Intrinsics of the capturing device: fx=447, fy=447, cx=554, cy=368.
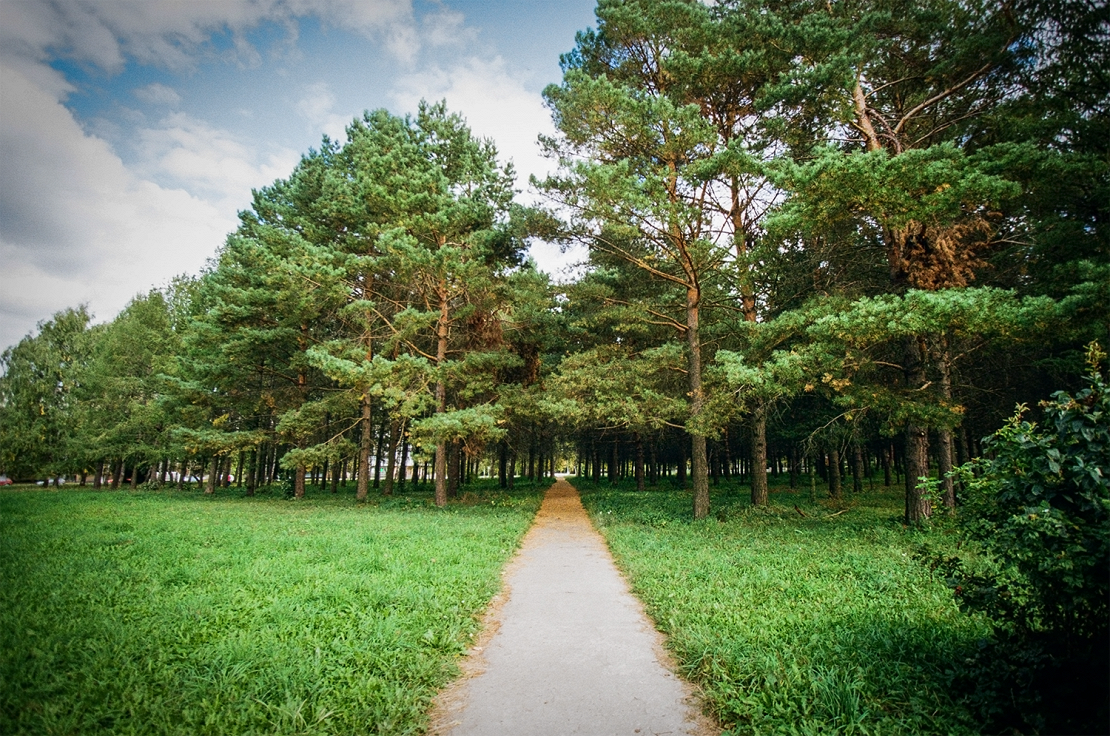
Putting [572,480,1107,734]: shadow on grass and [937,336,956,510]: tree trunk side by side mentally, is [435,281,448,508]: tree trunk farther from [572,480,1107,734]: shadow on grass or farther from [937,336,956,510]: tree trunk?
[937,336,956,510]: tree trunk

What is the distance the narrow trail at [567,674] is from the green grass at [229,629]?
327 mm

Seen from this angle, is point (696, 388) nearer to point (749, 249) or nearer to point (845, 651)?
point (749, 249)

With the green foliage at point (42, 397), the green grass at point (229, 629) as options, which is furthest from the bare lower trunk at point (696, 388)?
the green foliage at point (42, 397)

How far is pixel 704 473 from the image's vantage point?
12977 mm

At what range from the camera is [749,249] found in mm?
13273

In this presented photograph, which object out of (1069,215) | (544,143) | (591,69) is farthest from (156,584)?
(1069,215)

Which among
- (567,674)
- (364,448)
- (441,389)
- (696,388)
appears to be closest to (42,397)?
(364,448)

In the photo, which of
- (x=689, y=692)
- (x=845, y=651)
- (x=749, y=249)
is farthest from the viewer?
(x=749, y=249)

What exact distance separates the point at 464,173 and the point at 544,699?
60.6 ft

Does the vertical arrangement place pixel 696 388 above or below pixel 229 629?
above

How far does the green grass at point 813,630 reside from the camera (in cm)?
324

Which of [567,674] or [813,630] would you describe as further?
[813,630]

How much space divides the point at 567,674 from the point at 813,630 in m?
2.60

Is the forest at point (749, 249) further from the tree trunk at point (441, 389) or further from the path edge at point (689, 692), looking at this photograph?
the path edge at point (689, 692)
